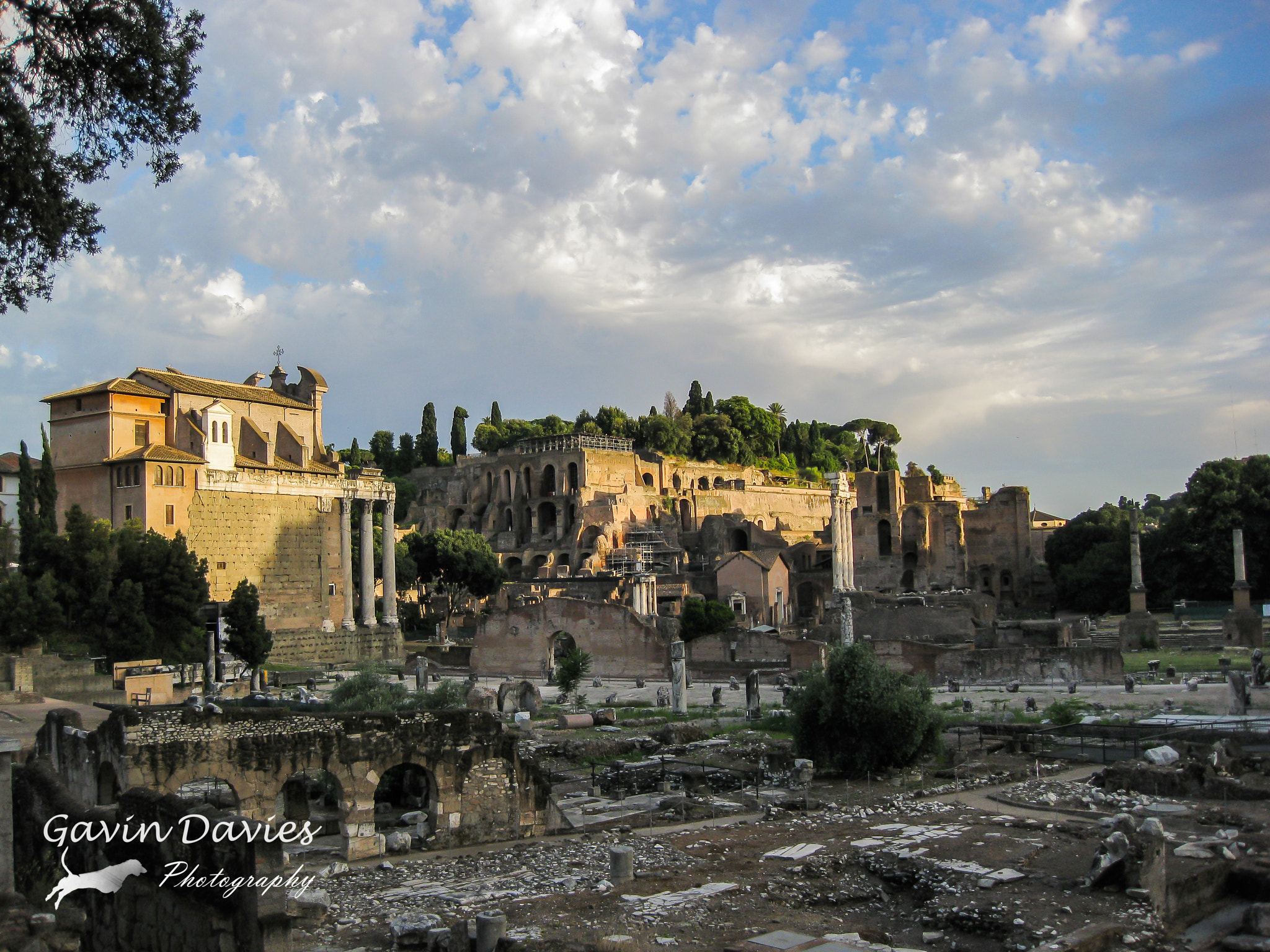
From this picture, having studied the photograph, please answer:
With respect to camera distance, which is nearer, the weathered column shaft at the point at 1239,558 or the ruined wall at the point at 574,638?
the ruined wall at the point at 574,638

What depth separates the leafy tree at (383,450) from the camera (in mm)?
96312

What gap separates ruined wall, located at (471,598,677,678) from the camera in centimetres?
3878

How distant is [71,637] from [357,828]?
69.0ft

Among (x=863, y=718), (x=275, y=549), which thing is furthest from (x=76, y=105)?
(x=275, y=549)

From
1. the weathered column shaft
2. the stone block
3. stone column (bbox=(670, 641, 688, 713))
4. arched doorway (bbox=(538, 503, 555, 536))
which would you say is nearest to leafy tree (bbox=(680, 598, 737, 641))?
stone column (bbox=(670, 641, 688, 713))

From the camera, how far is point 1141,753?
18.6 meters

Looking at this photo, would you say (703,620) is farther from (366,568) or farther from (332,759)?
(332,759)

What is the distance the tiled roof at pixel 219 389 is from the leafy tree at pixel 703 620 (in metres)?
19.5

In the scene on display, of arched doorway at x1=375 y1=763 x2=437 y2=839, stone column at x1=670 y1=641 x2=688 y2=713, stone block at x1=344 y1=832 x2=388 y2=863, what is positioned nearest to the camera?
stone block at x1=344 y1=832 x2=388 y2=863

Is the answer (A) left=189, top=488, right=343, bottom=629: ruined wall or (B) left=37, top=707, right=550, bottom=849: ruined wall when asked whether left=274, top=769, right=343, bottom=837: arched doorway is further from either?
(A) left=189, top=488, right=343, bottom=629: ruined wall

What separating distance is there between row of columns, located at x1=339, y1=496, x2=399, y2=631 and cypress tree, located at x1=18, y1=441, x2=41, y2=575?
1169 centimetres

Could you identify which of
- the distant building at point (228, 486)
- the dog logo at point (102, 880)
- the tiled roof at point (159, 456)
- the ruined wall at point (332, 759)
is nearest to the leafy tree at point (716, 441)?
the distant building at point (228, 486)

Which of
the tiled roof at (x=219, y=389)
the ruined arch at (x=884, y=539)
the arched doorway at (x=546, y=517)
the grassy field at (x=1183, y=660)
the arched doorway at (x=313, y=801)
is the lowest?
the grassy field at (x=1183, y=660)

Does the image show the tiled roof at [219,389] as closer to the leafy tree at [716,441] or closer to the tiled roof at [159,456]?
the tiled roof at [159,456]
